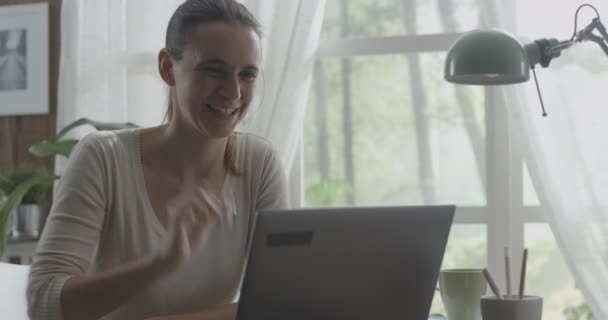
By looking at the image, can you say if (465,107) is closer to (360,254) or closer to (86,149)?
(86,149)

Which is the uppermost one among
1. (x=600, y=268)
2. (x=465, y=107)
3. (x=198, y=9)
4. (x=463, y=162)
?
(x=198, y=9)

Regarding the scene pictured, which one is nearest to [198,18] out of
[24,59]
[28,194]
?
[28,194]

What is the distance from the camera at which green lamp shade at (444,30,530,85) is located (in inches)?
64.3

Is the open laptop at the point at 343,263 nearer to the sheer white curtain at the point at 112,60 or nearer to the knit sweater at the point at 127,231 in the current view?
the knit sweater at the point at 127,231

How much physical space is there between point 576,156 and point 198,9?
4.74ft

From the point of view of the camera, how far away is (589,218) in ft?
8.38

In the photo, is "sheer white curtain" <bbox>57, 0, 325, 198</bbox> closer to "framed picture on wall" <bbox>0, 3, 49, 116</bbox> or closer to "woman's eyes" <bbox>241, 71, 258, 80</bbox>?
"framed picture on wall" <bbox>0, 3, 49, 116</bbox>

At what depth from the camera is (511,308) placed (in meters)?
1.35

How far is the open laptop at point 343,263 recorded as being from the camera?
1.12m

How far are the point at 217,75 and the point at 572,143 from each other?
1.42 metres

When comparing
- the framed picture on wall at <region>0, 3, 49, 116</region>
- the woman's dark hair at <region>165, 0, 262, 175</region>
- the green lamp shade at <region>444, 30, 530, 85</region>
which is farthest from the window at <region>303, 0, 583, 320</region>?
the woman's dark hair at <region>165, 0, 262, 175</region>

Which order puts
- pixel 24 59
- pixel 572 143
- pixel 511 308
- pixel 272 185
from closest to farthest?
pixel 511 308 < pixel 272 185 < pixel 572 143 < pixel 24 59

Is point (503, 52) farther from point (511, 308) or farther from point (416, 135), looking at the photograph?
point (416, 135)

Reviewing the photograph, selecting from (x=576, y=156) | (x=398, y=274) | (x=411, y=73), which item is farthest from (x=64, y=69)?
(x=398, y=274)
